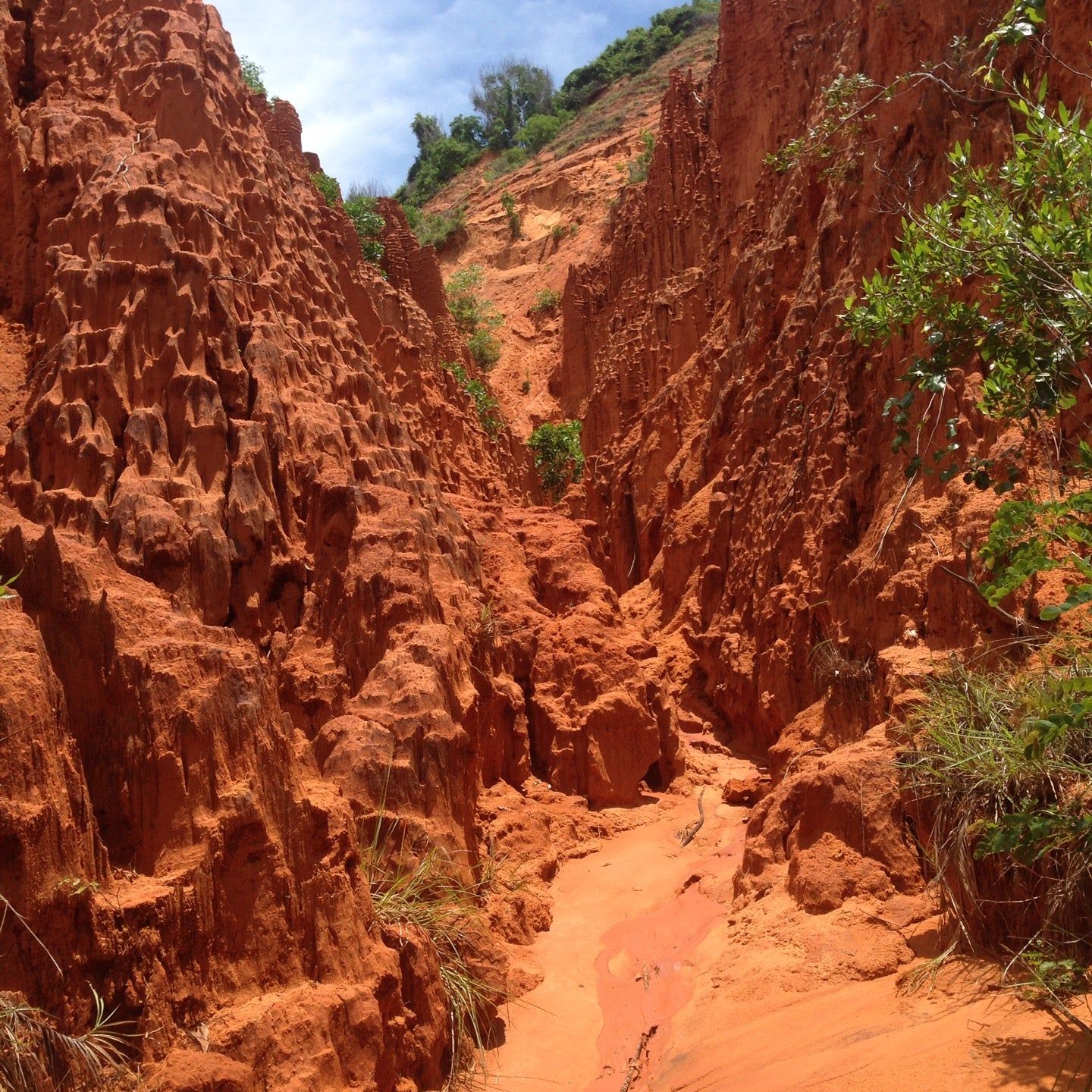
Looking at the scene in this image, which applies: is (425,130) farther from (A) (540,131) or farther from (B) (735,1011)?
(B) (735,1011)

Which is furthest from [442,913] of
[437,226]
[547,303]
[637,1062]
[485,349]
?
[437,226]

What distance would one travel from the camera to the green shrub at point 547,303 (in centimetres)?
3525

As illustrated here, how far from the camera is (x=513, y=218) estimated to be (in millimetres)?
41125

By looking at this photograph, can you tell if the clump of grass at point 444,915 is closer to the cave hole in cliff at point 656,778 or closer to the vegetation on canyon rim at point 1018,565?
the vegetation on canyon rim at point 1018,565

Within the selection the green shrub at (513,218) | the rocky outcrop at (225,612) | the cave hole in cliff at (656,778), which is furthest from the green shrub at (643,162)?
the cave hole in cliff at (656,778)

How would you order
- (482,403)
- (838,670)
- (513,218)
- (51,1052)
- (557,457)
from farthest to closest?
(513,218)
(557,457)
(482,403)
(838,670)
(51,1052)

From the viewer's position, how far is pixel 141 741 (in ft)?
17.5

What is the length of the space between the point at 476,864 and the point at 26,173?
24.1ft

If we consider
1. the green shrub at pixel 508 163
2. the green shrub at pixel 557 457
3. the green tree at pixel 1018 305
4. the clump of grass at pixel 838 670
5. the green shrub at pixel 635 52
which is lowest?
the clump of grass at pixel 838 670

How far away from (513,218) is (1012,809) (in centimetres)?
3813

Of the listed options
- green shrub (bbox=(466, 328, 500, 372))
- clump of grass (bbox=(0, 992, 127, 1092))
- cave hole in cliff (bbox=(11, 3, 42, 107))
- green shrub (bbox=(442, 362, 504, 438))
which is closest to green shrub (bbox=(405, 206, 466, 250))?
green shrub (bbox=(466, 328, 500, 372))

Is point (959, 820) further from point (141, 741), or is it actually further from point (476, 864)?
point (141, 741)

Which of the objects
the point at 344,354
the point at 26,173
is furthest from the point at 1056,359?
the point at 26,173

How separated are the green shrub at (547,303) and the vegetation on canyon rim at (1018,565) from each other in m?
28.8
